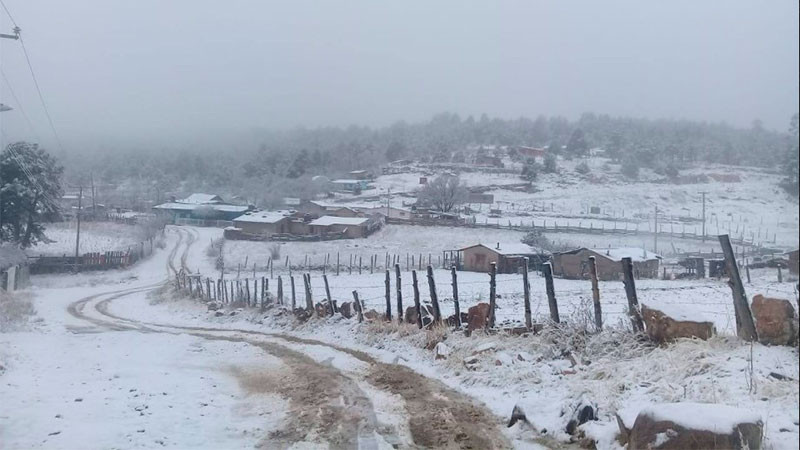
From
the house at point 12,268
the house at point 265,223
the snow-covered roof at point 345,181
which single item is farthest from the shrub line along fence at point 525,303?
the house at point 265,223

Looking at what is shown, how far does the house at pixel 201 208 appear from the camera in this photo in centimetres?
5116

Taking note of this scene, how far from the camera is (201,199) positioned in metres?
54.7

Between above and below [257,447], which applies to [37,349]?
below

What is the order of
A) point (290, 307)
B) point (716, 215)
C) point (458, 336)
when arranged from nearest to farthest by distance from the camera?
point (458, 336) → point (716, 215) → point (290, 307)

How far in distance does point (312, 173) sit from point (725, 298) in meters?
35.2

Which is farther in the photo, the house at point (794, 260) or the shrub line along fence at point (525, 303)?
the shrub line along fence at point (525, 303)

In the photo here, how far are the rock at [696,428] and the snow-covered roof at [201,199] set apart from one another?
50495 mm

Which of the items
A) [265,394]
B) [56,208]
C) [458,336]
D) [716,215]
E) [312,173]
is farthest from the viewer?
[312,173]

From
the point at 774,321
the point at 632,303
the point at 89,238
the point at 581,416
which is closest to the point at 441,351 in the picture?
the point at 632,303

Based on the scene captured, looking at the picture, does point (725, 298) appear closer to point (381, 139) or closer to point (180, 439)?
point (180, 439)

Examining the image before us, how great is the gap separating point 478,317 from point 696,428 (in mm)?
7178

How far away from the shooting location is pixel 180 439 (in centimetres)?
724

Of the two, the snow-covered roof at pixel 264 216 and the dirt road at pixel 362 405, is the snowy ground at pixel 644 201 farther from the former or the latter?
the snow-covered roof at pixel 264 216

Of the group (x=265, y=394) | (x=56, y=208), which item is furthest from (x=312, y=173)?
(x=265, y=394)
